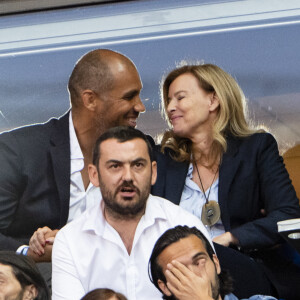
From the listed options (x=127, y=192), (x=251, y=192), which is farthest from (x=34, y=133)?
(x=251, y=192)

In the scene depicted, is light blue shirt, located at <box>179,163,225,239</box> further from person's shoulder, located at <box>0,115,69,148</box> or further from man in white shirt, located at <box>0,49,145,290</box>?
person's shoulder, located at <box>0,115,69,148</box>

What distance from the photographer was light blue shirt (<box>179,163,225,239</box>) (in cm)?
272

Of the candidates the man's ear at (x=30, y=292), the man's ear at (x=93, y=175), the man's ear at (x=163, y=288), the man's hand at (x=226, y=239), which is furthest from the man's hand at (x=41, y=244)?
the man's hand at (x=226, y=239)

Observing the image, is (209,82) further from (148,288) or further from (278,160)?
(148,288)

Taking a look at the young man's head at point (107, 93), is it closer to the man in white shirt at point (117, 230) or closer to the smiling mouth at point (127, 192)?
the man in white shirt at point (117, 230)

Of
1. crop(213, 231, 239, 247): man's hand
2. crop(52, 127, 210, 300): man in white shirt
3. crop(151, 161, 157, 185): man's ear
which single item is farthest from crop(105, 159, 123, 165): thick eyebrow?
crop(213, 231, 239, 247): man's hand

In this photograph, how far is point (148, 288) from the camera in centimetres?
253

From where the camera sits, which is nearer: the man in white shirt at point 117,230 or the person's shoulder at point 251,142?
Answer: the man in white shirt at point 117,230

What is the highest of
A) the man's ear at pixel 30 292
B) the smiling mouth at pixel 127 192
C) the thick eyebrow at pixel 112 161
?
the thick eyebrow at pixel 112 161

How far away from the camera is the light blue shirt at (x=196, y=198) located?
272cm

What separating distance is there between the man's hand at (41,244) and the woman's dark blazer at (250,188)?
1.39 feet

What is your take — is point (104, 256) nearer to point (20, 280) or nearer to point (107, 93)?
point (20, 280)

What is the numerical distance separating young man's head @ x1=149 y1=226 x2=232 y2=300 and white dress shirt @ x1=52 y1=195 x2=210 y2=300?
0.30 ft

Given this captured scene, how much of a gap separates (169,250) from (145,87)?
0.80m
